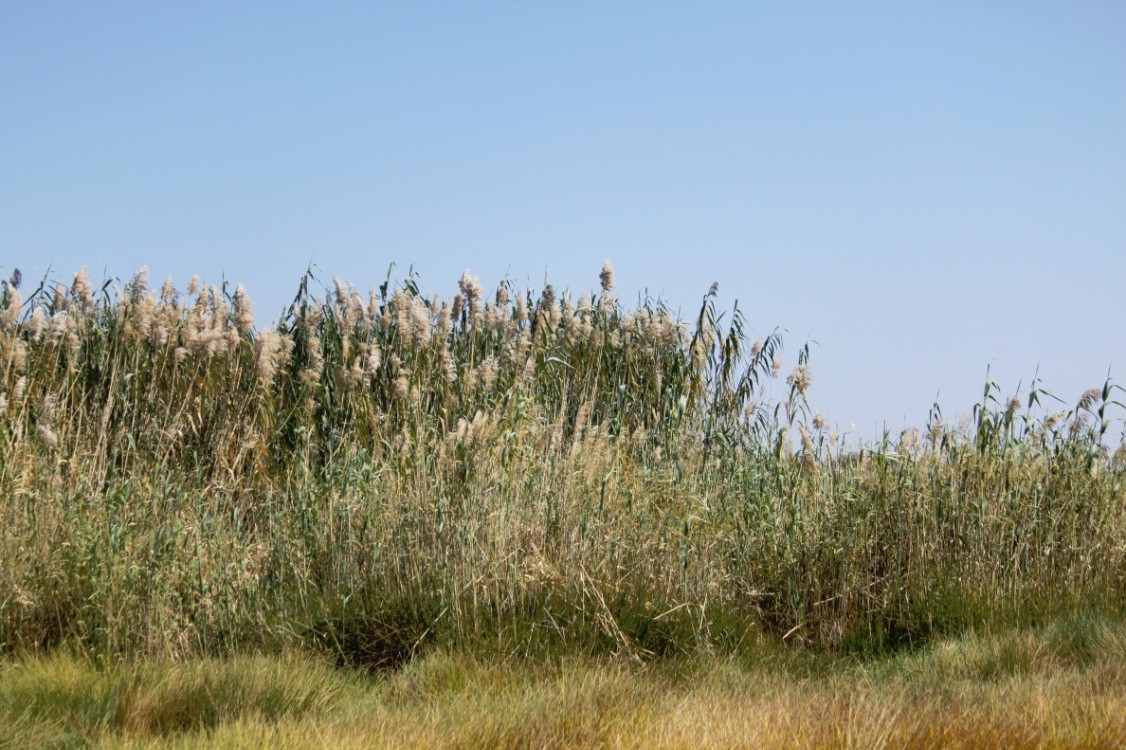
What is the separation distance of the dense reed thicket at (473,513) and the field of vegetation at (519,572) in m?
0.02

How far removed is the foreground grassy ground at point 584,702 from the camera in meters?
2.78

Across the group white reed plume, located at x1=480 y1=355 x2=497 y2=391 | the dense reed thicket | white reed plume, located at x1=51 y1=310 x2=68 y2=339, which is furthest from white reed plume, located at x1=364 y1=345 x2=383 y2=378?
white reed plume, located at x1=51 y1=310 x2=68 y2=339

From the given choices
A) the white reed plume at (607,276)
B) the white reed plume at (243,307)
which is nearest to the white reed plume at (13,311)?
the white reed plume at (243,307)

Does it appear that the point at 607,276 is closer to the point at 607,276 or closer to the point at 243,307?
the point at 607,276

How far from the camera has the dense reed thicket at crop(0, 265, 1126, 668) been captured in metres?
4.19

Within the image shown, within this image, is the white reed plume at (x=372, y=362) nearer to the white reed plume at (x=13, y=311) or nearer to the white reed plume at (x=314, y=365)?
the white reed plume at (x=314, y=365)

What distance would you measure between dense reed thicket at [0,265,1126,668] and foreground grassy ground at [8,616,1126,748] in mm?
349

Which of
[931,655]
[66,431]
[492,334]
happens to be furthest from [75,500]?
[931,655]

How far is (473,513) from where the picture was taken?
14.0 ft

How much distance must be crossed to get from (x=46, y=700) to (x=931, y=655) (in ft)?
11.2

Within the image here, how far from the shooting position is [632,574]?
4.51 meters

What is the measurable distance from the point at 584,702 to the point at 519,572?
4.23 ft

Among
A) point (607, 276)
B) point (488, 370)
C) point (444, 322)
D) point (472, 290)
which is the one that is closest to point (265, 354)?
point (488, 370)

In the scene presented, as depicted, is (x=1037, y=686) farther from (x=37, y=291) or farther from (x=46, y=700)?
(x=37, y=291)
